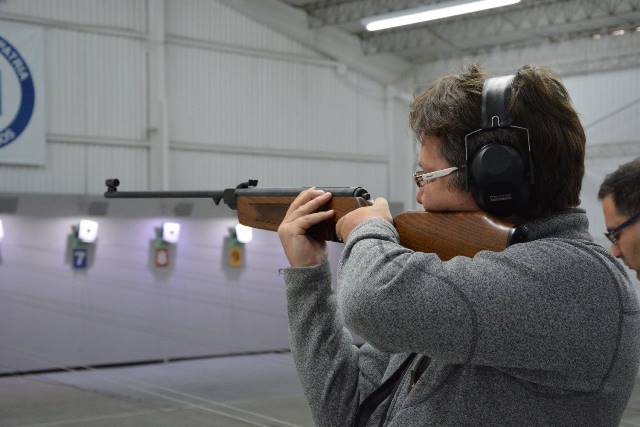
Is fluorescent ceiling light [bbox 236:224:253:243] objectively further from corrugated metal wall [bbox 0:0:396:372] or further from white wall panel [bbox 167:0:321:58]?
white wall panel [bbox 167:0:321:58]

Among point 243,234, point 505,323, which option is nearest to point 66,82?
point 243,234

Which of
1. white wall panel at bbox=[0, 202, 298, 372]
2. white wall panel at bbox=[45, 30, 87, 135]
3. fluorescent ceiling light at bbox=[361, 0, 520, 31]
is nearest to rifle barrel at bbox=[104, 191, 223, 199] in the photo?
white wall panel at bbox=[0, 202, 298, 372]

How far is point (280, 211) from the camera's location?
5.73ft

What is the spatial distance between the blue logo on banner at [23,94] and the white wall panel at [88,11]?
1.99 ft

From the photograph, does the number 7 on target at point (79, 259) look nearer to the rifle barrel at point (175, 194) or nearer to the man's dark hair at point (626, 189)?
the rifle barrel at point (175, 194)

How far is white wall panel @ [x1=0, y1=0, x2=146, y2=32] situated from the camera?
35.0ft

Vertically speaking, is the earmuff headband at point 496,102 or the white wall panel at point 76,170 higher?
the white wall panel at point 76,170

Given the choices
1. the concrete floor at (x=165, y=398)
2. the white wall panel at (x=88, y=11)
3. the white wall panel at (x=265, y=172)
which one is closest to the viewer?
the concrete floor at (x=165, y=398)

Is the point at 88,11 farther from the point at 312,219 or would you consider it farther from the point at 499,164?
the point at 499,164

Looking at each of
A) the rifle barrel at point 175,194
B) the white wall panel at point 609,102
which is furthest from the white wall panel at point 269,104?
the rifle barrel at point 175,194

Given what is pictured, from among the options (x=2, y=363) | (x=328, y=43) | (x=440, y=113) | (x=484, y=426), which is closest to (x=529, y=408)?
(x=484, y=426)

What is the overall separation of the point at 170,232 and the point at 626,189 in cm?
1008

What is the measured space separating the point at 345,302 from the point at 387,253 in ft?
0.30

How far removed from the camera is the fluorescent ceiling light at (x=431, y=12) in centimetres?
1073
